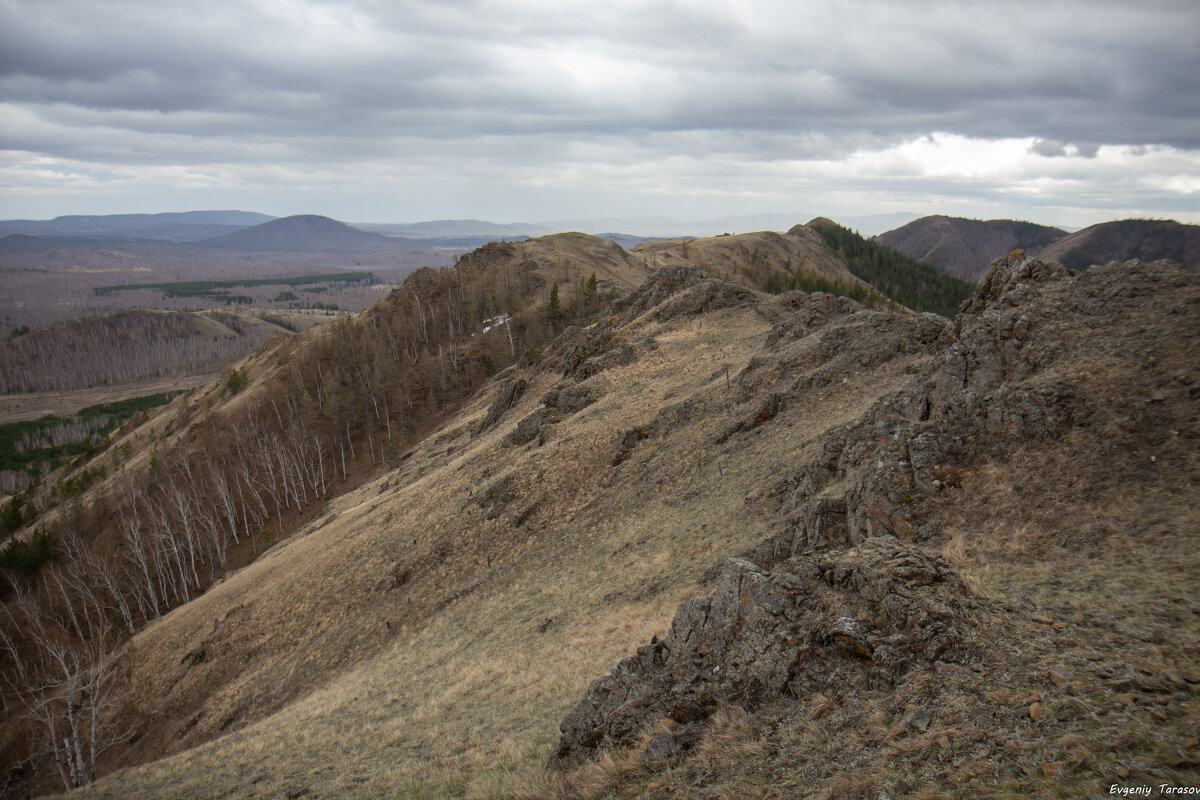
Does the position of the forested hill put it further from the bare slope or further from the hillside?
the hillside

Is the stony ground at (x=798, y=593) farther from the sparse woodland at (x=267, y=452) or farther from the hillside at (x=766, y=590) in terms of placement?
the sparse woodland at (x=267, y=452)

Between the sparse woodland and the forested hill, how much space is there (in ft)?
323

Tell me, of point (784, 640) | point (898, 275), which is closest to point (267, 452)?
point (784, 640)

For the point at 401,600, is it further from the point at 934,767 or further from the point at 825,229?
the point at 825,229

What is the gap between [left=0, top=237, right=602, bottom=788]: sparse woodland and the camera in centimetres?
5912

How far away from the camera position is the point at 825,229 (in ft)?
655

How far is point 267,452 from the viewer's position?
252 ft

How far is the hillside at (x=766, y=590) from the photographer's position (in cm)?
862

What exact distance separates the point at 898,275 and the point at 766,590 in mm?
182009

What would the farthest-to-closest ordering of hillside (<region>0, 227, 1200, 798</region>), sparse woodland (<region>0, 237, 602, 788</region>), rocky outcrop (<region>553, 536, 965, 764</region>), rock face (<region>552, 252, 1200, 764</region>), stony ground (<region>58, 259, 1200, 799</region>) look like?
sparse woodland (<region>0, 237, 602, 788</region>) < rock face (<region>552, 252, 1200, 764</region>) < rocky outcrop (<region>553, 536, 965, 764</region>) < hillside (<region>0, 227, 1200, 798</region>) < stony ground (<region>58, 259, 1200, 799</region>)

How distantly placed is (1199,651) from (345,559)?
38.2 meters

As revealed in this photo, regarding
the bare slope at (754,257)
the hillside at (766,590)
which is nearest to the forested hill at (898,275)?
the bare slope at (754,257)

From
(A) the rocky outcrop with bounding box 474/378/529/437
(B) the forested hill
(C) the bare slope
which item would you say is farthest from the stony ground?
(B) the forested hill

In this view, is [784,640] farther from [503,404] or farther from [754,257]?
[754,257]
